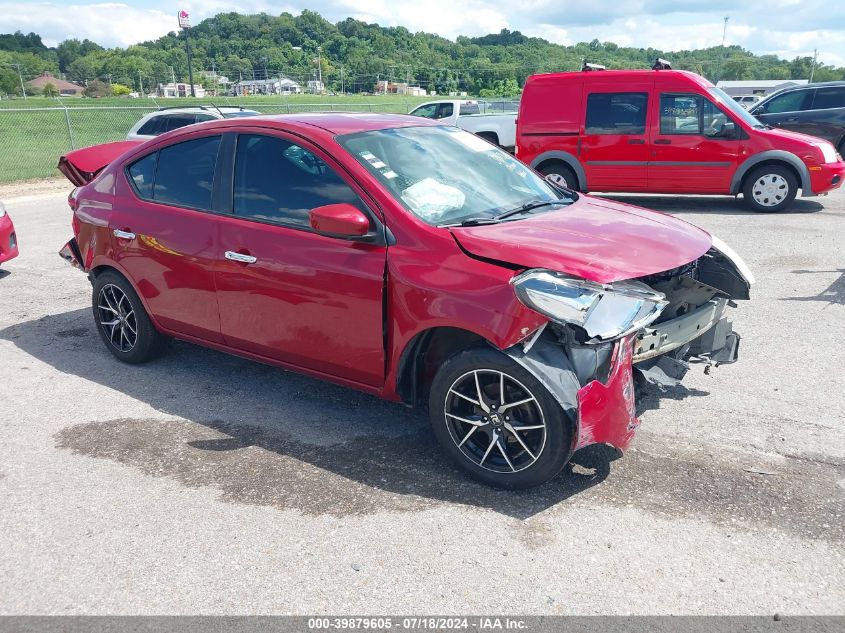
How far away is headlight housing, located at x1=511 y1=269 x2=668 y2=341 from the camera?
129 inches

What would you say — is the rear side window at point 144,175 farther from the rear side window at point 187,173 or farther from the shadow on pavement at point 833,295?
the shadow on pavement at point 833,295

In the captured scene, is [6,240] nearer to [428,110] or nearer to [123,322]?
[123,322]

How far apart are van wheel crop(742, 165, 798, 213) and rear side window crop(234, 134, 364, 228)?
907cm

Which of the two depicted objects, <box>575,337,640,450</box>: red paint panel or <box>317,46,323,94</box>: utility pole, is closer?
<box>575,337,640,450</box>: red paint panel

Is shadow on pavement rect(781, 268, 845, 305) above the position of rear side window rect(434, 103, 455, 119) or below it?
below

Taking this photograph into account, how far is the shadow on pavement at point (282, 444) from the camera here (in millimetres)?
3566

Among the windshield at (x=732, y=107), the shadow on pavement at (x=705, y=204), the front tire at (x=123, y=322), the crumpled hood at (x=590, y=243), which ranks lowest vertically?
the shadow on pavement at (x=705, y=204)

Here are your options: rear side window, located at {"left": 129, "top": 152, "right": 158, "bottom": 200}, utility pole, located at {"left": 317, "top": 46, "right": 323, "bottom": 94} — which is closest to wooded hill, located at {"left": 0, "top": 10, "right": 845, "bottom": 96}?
utility pole, located at {"left": 317, "top": 46, "right": 323, "bottom": 94}

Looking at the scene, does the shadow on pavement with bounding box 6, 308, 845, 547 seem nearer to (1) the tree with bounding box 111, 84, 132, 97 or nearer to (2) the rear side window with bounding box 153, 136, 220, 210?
(2) the rear side window with bounding box 153, 136, 220, 210

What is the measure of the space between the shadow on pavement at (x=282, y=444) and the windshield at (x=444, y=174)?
1281 mm

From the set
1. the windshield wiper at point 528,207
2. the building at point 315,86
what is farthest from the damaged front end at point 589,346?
the building at point 315,86

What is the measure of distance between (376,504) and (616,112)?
9596 mm

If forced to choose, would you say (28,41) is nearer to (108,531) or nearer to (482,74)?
(482,74)

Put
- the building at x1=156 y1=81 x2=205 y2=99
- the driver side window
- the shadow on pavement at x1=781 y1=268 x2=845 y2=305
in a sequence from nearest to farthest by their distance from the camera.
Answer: the shadow on pavement at x1=781 y1=268 x2=845 y2=305 < the driver side window < the building at x1=156 y1=81 x2=205 y2=99
